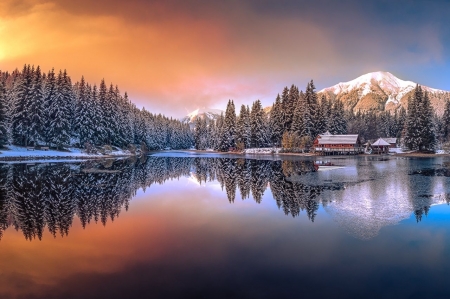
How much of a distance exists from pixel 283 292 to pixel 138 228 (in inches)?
307

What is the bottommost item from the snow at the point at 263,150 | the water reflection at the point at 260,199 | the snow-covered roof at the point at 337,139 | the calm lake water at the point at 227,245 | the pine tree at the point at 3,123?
the calm lake water at the point at 227,245

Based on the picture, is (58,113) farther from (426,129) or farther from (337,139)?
(426,129)

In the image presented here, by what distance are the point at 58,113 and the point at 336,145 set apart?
215 ft

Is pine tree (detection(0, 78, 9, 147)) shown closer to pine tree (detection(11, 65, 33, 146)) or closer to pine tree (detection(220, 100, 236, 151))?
pine tree (detection(11, 65, 33, 146))

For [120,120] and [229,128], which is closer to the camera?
[120,120]

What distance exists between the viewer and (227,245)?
10.6 metres

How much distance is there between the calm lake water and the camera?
25.0 ft

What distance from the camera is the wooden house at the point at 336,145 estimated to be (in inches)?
2901

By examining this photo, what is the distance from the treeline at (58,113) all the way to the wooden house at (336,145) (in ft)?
173

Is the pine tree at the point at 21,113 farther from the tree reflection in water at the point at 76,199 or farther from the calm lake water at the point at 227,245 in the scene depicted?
the calm lake water at the point at 227,245

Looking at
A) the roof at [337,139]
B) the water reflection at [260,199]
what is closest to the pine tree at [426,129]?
the roof at [337,139]

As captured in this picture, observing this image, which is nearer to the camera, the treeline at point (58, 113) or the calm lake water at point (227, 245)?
the calm lake water at point (227, 245)

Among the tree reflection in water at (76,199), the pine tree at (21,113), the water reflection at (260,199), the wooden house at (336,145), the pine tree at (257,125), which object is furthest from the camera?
the pine tree at (257,125)

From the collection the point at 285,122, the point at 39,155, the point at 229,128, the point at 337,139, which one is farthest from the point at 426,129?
the point at 39,155
